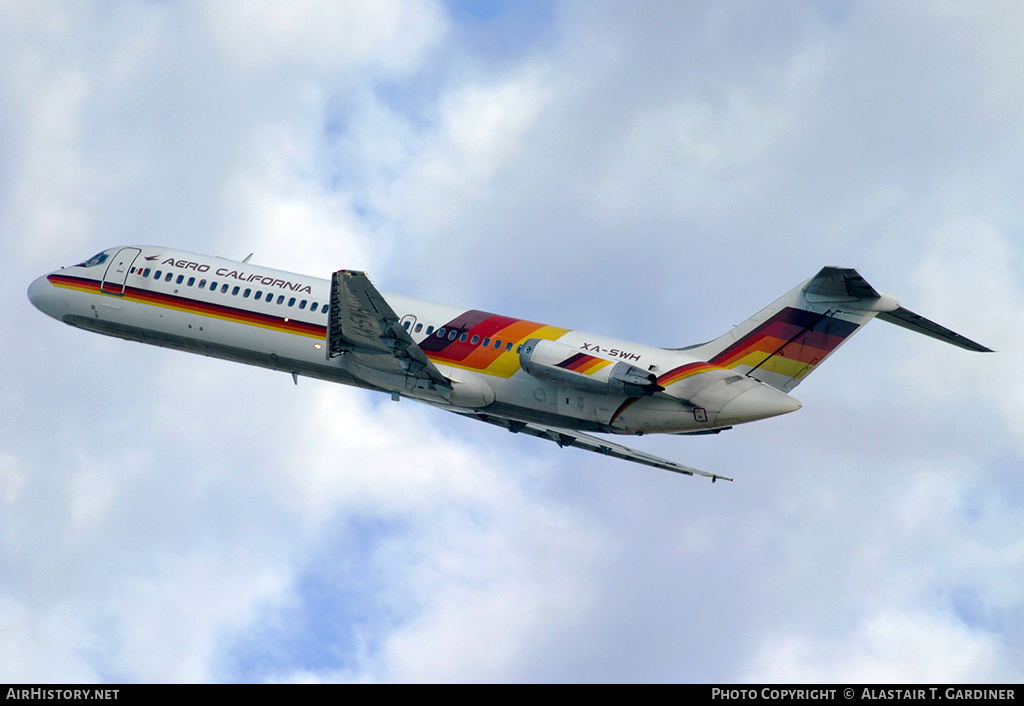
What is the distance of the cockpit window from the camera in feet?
147

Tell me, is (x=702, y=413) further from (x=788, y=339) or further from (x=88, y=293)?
(x=88, y=293)

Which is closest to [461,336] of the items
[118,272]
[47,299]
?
[118,272]

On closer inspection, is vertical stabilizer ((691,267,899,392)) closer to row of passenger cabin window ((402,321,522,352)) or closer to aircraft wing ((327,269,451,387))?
row of passenger cabin window ((402,321,522,352))

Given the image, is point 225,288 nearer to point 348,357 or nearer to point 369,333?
point 348,357

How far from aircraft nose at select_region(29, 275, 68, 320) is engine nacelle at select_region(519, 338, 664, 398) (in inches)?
706

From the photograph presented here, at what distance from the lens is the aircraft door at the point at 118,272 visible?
144 feet

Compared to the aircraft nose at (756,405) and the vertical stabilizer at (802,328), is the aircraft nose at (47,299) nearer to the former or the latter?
the vertical stabilizer at (802,328)

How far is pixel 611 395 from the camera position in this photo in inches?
1447

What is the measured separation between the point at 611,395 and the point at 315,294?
1063 cm

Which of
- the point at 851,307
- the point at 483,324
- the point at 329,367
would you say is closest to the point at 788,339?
the point at 851,307

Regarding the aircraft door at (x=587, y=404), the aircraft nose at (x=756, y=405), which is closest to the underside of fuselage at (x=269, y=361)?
the aircraft door at (x=587, y=404)

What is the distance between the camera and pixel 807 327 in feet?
121

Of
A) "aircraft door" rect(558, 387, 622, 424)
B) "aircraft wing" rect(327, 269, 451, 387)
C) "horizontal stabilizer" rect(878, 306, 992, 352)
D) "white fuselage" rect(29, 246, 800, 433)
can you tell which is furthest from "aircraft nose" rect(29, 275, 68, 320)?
"horizontal stabilizer" rect(878, 306, 992, 352)
